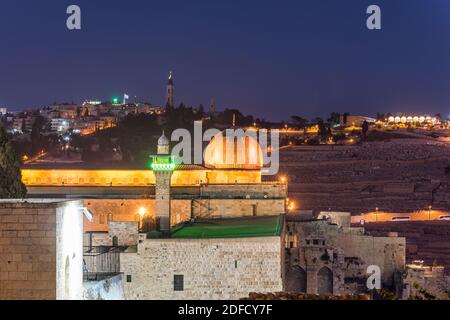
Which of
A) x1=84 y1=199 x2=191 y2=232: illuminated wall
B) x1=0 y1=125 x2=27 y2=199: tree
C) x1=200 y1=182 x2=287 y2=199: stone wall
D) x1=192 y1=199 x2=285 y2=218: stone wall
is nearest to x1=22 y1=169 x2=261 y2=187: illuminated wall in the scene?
x1=200 y1=182 x2=287 y2=199: stone wall

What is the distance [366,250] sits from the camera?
98.1 ft

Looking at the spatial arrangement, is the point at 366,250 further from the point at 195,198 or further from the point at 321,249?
the point at 195,198

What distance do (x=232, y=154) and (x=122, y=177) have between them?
3688 mm

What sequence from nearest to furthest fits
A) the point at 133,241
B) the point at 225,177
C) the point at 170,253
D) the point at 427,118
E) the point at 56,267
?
1. the point at 56,267
2. the point at 170,253
3. the point at 133,241
4. the point at 225,177
5. the point at 427,118

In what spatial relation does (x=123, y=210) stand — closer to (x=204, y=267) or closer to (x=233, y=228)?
(x=233, y=228)

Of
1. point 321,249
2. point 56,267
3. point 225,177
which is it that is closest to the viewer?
point 56,267

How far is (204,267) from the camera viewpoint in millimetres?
21531

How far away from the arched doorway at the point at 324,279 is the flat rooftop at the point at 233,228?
201 cm

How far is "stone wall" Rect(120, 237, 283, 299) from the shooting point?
2120 centimetres

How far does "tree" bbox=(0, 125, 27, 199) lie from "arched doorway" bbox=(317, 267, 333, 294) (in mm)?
9498

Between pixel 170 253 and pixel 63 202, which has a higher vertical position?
pixel 63 202

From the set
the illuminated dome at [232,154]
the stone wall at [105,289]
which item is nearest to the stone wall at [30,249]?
Answer: the stone wall at [105,289]
